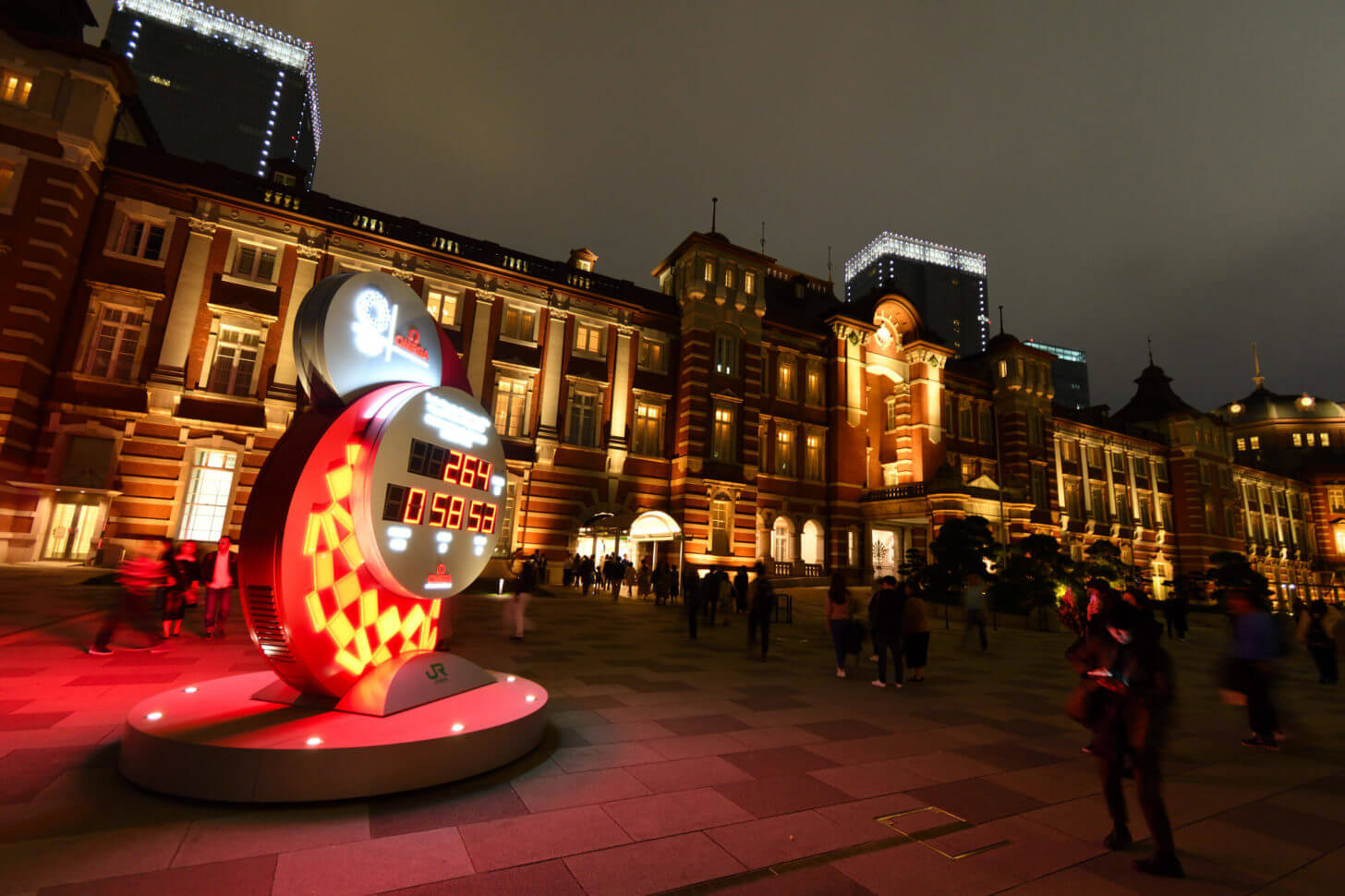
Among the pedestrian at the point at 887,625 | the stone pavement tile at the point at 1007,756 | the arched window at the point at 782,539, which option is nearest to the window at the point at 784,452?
the arched window at the point at 782,539

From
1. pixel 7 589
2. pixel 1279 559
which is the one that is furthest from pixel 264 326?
pixel 1279 559

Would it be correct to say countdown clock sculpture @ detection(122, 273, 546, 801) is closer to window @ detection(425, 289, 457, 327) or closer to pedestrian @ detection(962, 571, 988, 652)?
pedestrian @ detection(962, 571, 988, 652)

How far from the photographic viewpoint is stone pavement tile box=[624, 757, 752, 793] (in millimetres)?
4766

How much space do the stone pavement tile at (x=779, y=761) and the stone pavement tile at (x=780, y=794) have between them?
0.17 metres

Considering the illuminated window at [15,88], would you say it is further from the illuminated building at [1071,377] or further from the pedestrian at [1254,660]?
the illuminated building at [1071,377]

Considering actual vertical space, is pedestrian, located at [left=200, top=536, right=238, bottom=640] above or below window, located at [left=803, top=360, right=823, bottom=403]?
below

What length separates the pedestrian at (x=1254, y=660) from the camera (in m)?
6.09

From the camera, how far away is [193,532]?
18719mm

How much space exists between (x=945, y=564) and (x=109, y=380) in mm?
28417

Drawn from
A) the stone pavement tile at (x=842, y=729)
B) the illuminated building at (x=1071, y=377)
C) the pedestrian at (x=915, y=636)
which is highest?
the illuminated building at (x=1071, y=377)

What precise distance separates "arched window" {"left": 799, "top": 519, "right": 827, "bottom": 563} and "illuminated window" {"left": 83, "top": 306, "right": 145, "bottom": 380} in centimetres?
2657

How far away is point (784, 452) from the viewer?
96.2 feet

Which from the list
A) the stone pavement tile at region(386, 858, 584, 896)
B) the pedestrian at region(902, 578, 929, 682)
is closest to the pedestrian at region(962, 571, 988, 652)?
the pedestrian at region(902, 578, 929, 682)

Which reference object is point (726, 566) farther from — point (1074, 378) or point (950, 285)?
point (1074, 378)
